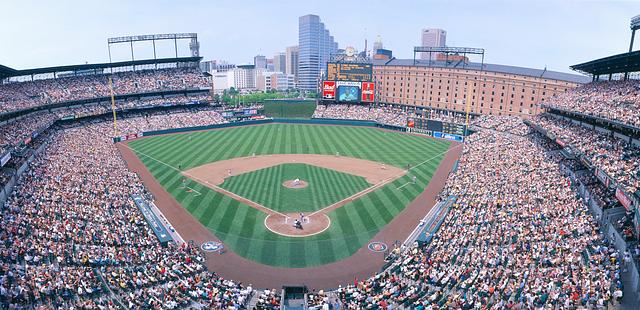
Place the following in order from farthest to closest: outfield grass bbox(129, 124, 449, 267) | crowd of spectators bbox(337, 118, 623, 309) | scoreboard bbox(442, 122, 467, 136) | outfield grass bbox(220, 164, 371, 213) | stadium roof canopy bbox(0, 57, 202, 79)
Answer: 1. scoreboard bbox(442, 122, 467, 136)
2. stadium roof canopy bbox(0, 57, 202, 79)
3. outfield grass bbox(220, 164, 371, 213)
4. outfield grass bbox(129, 124, 449, 267)
5. crowd of spectators bbox(337, 118, 623, 309)

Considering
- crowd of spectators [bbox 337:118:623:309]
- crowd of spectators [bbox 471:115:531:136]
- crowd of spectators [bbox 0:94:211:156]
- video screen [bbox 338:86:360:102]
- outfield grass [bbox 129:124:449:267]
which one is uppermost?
video screen [bbox 338:86:360:102]

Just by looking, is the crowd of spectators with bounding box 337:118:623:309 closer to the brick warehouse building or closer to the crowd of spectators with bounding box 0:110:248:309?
the crowd of spectators with bounding box 0:110:248:309

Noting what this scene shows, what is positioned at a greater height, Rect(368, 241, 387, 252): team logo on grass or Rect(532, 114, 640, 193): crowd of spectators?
Rect(532, 114, 640, 193): crowd of spectators

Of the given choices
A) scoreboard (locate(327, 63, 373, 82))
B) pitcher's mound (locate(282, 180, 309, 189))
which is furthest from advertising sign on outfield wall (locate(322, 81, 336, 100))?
pitcher's mound (locate(282, 180, 309, 189))

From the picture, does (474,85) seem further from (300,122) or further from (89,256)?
(89,256)

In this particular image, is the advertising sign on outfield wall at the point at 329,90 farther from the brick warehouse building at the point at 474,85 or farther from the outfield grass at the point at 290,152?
the brick warehouse building at the point at 474,85

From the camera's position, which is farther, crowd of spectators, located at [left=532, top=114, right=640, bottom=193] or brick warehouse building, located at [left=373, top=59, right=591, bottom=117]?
brick warehouse building, located at [left=373, top=59, right=591, bottom=117]
